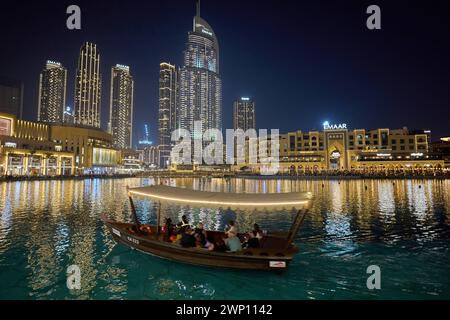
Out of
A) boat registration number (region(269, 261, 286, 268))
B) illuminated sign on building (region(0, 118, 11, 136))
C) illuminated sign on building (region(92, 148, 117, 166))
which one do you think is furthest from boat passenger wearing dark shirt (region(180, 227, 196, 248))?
illuminated sign on building (region(92, 148, 117, 166))

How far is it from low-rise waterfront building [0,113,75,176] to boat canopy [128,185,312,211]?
9344 centimetres

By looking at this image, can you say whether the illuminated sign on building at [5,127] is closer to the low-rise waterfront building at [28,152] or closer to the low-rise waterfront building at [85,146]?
the low-rise waterfront building at [28,152]

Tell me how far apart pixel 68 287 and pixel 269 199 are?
7.68 metres

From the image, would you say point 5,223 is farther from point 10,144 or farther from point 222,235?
point 10,144

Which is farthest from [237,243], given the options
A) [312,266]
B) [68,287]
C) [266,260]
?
[68,287]

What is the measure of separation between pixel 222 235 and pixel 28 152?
358 ft

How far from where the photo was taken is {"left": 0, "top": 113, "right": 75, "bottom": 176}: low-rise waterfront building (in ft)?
304

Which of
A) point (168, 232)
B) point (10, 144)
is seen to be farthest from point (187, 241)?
point (10, 144)

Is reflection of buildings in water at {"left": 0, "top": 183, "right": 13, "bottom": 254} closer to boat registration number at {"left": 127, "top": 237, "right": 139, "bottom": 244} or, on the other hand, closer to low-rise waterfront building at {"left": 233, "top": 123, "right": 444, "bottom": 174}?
boat registration number at {"left": 127, "top": 237, "right": 139, "bottom": 244}

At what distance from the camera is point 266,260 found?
10055 mm

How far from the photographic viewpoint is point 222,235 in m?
12.5

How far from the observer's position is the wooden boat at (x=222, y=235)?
1016 centimetres

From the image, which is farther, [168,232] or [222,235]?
[168,232]
